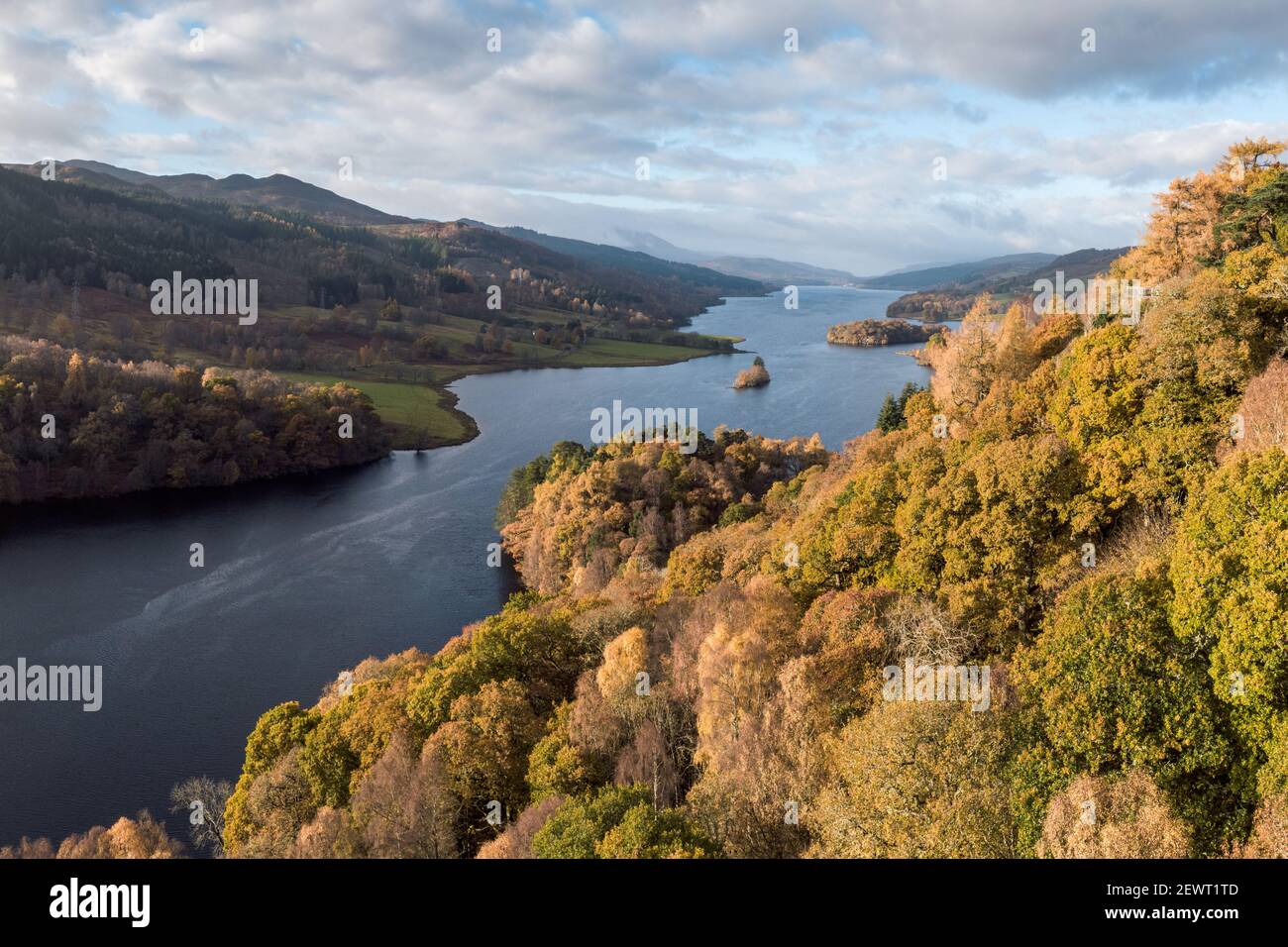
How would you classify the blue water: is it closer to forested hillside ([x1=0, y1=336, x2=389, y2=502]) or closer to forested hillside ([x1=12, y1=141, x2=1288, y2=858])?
forested hillside ([x1=0, y1=336, x2=389, y2=502])

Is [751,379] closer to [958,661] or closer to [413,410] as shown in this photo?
[413,410]

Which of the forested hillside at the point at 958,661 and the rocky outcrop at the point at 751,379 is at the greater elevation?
the rocky outcrop at the point at 751,379

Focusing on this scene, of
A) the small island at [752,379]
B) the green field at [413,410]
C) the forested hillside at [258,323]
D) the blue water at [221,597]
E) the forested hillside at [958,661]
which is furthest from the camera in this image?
the small island at [752,379]

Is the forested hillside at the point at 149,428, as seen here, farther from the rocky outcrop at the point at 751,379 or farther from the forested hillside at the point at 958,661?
the forested hillside at the point at 958,661

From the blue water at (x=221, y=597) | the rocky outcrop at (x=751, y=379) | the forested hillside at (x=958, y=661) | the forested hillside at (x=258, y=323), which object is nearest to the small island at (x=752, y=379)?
the rocky outcrop at (x=751, y=379)
